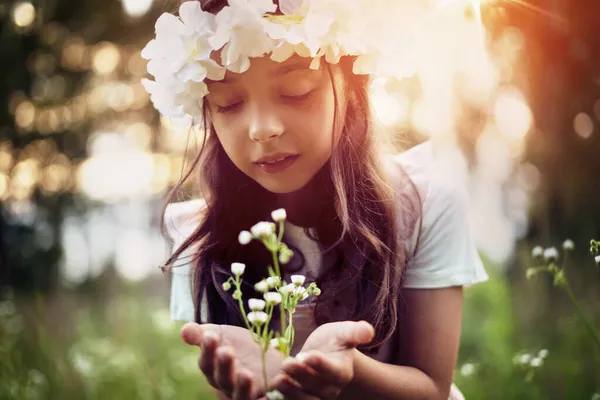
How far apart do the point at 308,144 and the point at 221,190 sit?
291mm

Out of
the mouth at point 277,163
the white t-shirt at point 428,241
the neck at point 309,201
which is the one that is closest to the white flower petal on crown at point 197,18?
the mouth at point 277,163

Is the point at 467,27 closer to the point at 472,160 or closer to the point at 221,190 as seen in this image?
the point at 221,190

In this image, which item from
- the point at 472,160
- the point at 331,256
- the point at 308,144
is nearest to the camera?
the point at 308,144

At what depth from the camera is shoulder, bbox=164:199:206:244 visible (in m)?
1.46

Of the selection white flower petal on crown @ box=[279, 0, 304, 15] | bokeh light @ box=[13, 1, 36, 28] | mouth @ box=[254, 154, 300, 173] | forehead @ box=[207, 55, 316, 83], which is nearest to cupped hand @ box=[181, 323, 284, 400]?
mouth @ box=[254, 154, 300, 173]

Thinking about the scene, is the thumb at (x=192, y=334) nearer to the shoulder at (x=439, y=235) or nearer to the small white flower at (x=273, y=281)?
the small white flower at (x=273, y=281)

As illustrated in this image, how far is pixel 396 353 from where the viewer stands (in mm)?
1306

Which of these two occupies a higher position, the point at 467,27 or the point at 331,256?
the point at 467,27

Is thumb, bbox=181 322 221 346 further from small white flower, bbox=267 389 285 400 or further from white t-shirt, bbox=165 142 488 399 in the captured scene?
white t-shirt, bbox=165 142 488 399

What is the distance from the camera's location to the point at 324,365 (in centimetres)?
86

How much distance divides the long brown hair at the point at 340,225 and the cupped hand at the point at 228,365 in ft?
0.77

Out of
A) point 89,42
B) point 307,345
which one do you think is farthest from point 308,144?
point 89,42

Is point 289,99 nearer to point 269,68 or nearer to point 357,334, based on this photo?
→ point 269,68

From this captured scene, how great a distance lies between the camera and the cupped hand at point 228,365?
864 mm
